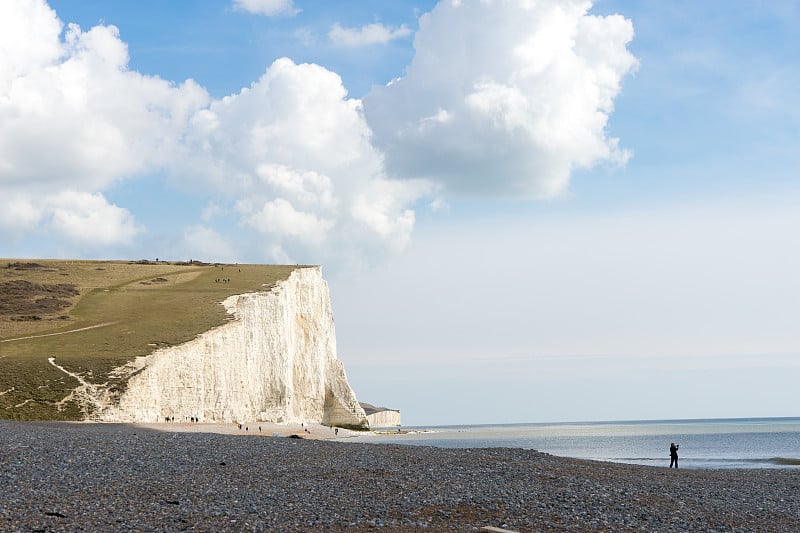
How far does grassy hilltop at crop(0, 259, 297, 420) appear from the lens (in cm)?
4350

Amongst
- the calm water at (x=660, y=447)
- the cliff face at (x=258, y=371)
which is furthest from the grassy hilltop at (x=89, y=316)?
the calm water at (x=660, y=447)

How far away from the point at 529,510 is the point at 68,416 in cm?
3318

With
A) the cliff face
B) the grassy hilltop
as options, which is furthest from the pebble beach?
the cliff face

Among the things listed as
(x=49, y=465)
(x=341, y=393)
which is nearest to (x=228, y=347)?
(x=341, y=393)

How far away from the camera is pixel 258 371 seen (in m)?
63.6

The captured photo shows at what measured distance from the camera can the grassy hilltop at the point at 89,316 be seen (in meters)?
43.5

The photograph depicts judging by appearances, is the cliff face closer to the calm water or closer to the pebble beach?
the calm water

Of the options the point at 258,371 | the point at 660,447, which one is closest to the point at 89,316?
the point at 258,371

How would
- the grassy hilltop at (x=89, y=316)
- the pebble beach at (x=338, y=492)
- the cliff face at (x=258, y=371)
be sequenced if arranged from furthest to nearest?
the cliff face at (x=258, y=371), the grassy hilltop at (x=89, y=316), the pebble beach at (x=338, y=492)

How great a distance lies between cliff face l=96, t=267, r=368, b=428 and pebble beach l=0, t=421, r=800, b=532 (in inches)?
960

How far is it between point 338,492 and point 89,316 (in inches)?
2004

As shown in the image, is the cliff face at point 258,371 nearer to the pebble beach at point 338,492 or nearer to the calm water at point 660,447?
the calm water at point 660,447

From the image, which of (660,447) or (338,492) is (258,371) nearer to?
(660,447)

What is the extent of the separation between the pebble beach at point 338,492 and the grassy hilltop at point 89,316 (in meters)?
20.1
